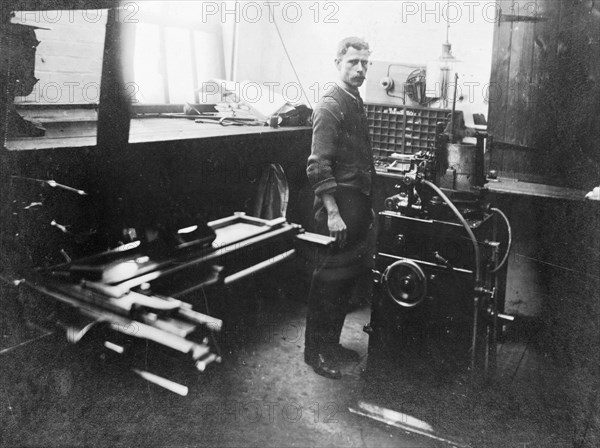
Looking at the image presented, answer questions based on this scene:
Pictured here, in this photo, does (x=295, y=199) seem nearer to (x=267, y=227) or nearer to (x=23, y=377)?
(x=267, y=227)

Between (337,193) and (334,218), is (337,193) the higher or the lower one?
the higher one

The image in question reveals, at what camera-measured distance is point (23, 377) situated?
219 centimetres

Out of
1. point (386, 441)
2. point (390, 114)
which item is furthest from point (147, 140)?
point (390, 114)

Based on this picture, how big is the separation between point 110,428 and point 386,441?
3.79 feet

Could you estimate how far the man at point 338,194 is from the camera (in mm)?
2688

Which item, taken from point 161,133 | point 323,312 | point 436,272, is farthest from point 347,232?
point 161,133

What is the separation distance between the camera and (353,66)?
9.09 feet

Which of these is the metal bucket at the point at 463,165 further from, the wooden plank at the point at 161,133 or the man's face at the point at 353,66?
the wooden plank at the point at 161,133

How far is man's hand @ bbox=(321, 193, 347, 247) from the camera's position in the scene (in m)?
2.71

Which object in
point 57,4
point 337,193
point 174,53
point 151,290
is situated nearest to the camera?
point 57,4

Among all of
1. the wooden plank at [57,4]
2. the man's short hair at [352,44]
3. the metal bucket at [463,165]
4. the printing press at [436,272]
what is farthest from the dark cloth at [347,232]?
the wooden plank at [57,4]

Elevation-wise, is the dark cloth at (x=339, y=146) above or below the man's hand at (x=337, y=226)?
above

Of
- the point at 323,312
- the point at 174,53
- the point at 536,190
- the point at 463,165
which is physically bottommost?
the point at 323,312

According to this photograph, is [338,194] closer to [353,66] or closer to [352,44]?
[353,66]
